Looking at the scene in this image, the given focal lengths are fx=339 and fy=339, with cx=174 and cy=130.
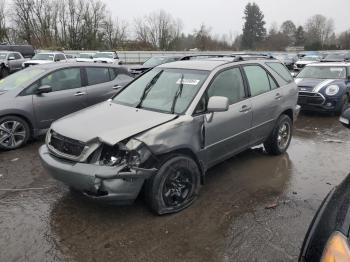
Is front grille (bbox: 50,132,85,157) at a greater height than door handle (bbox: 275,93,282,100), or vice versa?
door handle (bbox: 275,93,282,100)

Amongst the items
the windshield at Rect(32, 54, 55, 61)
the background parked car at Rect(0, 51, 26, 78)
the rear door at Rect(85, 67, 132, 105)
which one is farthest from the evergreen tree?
the rear door at Rect(85, 67, 132, 105)

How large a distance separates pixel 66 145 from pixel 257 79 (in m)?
3.16

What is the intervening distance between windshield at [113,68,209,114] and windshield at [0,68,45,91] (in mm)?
2685

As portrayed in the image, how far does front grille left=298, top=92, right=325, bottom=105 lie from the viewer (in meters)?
9.66

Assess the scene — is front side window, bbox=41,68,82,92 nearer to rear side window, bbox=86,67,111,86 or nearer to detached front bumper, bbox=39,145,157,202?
rear side window, bbox=86,67,111,86

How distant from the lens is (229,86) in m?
4.85

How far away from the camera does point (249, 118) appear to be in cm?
508

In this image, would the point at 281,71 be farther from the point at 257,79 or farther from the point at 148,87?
the point at 148,87

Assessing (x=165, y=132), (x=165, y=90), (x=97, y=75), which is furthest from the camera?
(x=97, y=75)

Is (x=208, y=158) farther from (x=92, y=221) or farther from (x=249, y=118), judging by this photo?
(x=92, y=221)

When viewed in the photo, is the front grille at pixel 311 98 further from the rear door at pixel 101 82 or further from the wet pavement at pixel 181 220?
the rear door at pixel 101 82

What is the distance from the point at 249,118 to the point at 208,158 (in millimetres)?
1059

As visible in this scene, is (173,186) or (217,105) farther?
(217,105)

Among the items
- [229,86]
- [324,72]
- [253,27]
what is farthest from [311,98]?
[253,27]
